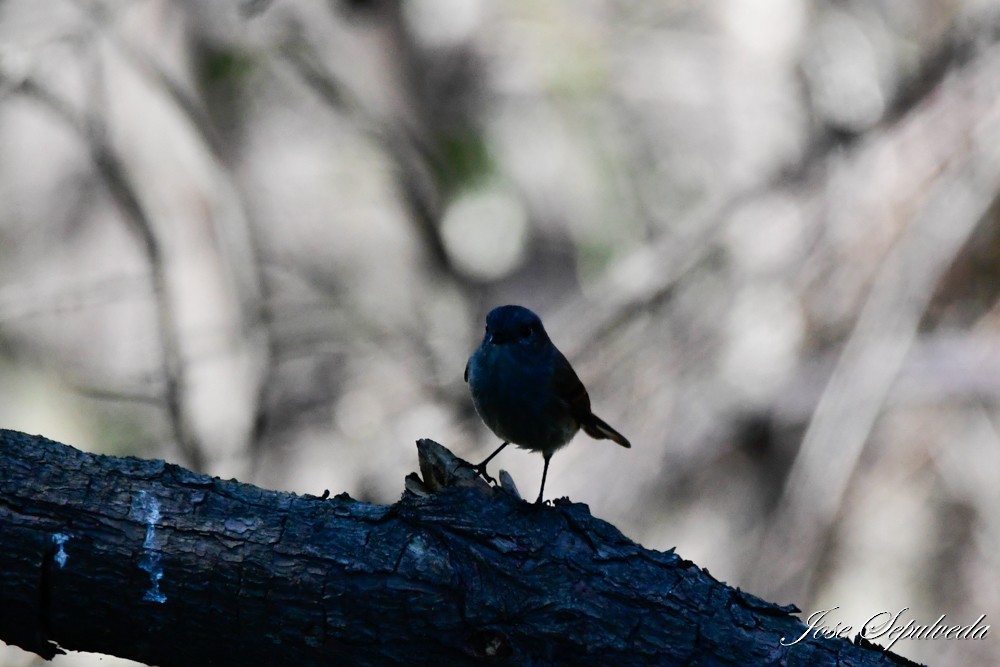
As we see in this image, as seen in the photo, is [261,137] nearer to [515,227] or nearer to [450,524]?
[515,227]

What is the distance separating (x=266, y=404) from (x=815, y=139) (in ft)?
14.7

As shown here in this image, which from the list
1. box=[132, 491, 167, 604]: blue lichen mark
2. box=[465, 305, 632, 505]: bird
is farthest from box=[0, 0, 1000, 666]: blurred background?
box=[132, 491, 167, 604]: blue lichen mark

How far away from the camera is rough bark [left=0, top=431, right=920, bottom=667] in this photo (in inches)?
101

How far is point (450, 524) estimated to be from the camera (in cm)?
269

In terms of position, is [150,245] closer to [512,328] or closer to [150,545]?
[512,328]

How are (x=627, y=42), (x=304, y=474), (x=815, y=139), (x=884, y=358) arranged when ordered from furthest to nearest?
(x=627, y=42) < (x=304, y=474) < (x=815, y=139) < (x=884, y=358)

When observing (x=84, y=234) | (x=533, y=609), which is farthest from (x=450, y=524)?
(x=84, y=234)

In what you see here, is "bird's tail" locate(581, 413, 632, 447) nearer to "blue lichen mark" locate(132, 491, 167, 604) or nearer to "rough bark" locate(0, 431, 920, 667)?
"rough bark" locate(0, 431, 920, 667)

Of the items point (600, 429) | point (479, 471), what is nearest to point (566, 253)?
point (600, 429)

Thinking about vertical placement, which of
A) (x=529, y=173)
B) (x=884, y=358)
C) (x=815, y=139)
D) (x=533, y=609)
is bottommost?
(x=533, y=609)

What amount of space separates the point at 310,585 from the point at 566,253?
22.7 feet

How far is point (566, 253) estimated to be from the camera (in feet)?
30.6

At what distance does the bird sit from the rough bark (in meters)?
0.82

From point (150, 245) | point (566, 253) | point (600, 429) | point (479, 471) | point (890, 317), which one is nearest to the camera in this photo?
point (479, 471)
